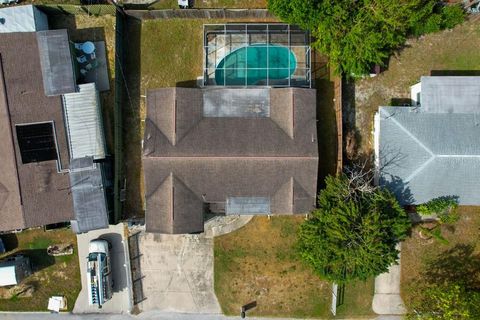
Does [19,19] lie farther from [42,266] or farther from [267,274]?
[267,274]

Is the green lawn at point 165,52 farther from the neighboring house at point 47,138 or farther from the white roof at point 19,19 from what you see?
the white roof at point 19,19

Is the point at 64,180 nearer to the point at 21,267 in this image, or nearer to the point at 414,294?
the point at 21,267

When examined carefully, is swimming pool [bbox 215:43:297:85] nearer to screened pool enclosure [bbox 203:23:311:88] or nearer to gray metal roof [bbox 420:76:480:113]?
screened pool enclosure [bbox 203:23:311:88]

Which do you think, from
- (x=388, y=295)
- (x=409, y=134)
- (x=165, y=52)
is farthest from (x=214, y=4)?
(x=388, y=295)

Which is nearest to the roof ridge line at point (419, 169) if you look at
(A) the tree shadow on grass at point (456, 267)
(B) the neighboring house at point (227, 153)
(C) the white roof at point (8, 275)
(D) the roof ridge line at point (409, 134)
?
(D) the roof ridge line at point (409, 134)

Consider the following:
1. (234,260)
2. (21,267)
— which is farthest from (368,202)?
(21,267)

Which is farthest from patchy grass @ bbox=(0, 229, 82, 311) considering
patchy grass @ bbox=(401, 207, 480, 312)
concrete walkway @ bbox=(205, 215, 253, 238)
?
patchy grass @ bbox=(401, 207, 480, 312)
